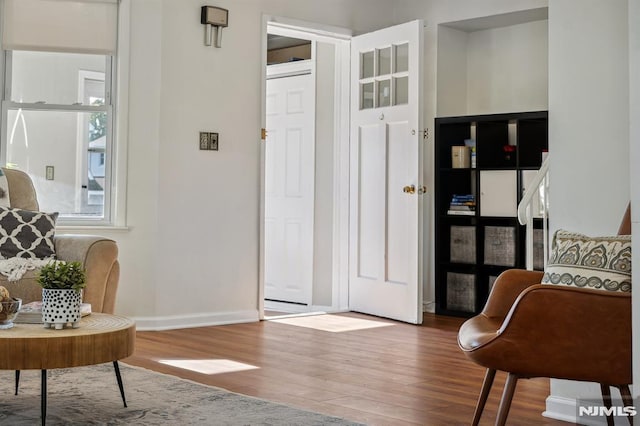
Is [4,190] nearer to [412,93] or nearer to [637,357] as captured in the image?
[412,93]

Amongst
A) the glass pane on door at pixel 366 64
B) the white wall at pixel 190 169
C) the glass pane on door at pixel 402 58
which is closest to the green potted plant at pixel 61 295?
the white wall at pixel 190 169

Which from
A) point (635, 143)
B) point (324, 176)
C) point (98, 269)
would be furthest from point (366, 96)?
point (635, 143)

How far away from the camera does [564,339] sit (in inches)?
99.7

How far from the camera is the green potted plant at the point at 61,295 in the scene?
287 cm

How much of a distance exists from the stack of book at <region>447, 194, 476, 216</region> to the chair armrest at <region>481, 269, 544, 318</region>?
3.29 meters

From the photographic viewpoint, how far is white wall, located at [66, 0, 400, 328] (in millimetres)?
5504

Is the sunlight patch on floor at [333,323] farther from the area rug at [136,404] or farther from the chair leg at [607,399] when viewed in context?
the chair leg at [607,399]

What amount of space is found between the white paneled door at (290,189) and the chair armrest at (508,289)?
383 centimetres

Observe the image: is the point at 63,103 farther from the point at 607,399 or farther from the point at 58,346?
the point at 607,399

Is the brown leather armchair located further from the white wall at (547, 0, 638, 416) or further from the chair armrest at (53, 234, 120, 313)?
the chair armrest at (53, 234, 120, 313)

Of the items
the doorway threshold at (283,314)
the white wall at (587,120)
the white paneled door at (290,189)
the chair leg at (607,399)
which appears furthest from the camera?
the white paneled door at (290,189)

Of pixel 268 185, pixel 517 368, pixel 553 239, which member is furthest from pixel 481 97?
pixel 517 368

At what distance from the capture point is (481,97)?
22.5 ft

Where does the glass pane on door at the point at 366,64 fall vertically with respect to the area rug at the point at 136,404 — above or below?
above
